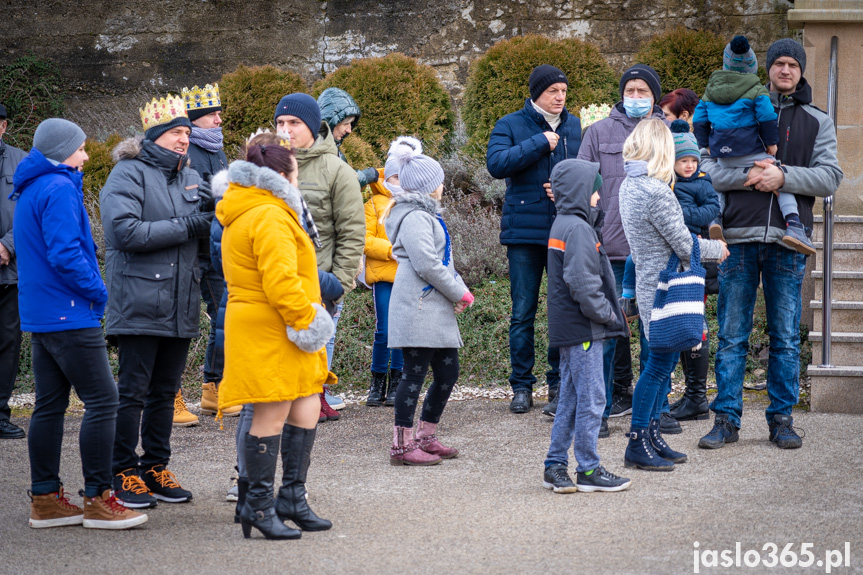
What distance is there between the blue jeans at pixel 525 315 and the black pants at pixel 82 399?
3122mm

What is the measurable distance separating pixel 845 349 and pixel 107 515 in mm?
4852

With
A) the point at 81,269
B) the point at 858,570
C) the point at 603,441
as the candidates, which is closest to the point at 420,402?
the point at 603,441

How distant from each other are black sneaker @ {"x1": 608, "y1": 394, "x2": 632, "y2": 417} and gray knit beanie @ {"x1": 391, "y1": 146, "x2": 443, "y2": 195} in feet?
6.93

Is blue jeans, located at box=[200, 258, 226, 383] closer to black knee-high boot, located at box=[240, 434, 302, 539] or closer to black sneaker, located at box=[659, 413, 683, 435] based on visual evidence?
black knee-high boot, located at box=[240, 434, 302, 539]

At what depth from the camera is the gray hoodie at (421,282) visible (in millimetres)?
5473

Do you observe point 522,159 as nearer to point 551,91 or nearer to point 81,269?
point 551,91

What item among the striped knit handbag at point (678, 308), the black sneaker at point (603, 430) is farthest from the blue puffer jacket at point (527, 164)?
the striped knit handbag at point (678, 308)

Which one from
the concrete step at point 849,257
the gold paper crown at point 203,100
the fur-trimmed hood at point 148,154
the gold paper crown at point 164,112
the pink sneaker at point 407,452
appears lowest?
the pink sneaker at point 407,452

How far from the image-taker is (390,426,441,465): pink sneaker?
558 centimetres

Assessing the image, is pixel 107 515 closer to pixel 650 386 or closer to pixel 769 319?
A: pixel 650 386

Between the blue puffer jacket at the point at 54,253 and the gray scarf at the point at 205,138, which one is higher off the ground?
the gray scarf at the point at 205,138

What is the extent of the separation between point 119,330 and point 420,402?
313 centimetres

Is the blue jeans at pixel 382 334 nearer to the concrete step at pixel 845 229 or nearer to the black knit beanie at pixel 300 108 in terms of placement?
the black knit beanie at pixel 300 108

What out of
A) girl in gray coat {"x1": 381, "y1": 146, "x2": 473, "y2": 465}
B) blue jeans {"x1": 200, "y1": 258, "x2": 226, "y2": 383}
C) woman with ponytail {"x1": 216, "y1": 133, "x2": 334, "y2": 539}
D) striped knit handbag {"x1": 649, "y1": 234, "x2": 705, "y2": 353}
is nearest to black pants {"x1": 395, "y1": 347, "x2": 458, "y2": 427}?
girl in gray coat {"x1": 381, "y1": 146, "x2": 473, "y2": 465}
